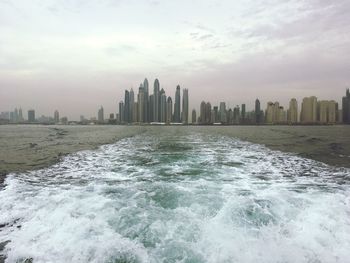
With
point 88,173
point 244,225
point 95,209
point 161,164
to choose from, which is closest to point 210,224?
point 244,225

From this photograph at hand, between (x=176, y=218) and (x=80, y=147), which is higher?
(x=176, y=218)

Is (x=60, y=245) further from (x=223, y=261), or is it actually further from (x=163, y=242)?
(x=223, y=261)

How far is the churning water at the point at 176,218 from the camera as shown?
19.5 feet

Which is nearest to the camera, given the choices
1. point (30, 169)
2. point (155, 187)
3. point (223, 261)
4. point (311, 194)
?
point (223, 261)

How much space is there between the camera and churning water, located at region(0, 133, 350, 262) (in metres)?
5.94

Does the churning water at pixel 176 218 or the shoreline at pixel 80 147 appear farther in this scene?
the shoreline at pixel 80 147

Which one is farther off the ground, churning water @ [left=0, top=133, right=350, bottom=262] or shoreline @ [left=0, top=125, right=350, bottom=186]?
churning water @ [left=0, top=133, right=350, bottom=262]

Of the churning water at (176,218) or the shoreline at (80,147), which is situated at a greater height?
the churning water at (176,218)

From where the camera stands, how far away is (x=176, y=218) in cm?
757

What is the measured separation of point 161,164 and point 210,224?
9.12 meters

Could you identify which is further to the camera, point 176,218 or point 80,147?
point 80,147

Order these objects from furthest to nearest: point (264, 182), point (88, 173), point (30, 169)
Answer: point (30, 169), point (88, 173), point (264, 182)

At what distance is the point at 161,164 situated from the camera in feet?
53.2

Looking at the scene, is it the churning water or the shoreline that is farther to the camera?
the shoreline
